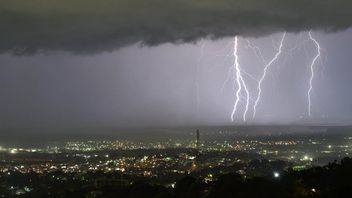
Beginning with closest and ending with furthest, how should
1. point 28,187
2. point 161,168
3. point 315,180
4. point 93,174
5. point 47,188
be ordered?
point 315,180
point 47,188
point 28,187
point 93,174
point 161,168

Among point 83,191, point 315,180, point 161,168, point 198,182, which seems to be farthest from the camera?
point 161,168

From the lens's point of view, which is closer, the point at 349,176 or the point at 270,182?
the point at 349,176

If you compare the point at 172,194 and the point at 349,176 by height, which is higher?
the point at 349,176

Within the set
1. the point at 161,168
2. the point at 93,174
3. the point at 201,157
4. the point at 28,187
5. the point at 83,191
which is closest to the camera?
the point at 83,191

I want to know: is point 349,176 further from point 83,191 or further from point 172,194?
point 83,191

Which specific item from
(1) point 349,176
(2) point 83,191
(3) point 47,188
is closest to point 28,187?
(3) point 47,188

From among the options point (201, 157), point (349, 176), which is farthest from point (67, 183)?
point (201, 157)

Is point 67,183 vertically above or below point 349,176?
below

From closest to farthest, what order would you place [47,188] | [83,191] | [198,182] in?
[198,182], [83,191], [47,188]

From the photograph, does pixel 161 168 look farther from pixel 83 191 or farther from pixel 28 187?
pixel 83 191
